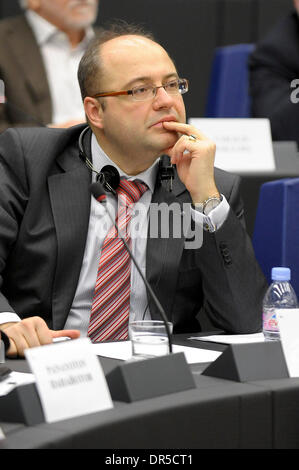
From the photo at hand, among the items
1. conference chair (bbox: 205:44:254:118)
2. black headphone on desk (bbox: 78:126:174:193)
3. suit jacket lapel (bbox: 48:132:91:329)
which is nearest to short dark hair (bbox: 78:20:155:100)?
black headphone on desk (bbox: 78:126:174:193)

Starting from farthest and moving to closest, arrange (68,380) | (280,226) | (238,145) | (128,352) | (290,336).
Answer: (238,145), (280,226), (128,352), (290,336), (68,380)

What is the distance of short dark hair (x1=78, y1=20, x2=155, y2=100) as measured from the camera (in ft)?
7.94

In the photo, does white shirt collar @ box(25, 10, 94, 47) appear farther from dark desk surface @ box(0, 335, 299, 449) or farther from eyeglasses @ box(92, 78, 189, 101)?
dark desk surface @ box(0, 335, 299, 449)

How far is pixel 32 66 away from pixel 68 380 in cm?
308

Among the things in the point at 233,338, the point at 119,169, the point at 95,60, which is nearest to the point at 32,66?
the point at 95,60

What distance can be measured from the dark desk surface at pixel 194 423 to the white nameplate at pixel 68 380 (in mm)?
19

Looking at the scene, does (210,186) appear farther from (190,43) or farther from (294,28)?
(190,43)

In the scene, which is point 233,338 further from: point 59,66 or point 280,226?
point 59,66

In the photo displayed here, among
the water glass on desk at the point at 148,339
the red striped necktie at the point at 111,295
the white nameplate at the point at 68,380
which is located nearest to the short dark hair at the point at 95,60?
the red striped necktie at the point at 111,295

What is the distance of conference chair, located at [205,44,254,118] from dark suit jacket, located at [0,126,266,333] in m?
2.62

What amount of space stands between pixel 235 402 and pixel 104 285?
2.76 feet

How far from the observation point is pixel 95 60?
242 centimetres

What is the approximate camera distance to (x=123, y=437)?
1.29 meters

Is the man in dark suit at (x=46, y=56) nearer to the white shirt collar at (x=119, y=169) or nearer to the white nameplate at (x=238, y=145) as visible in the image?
the white nameplate at (x=238, y=145)
